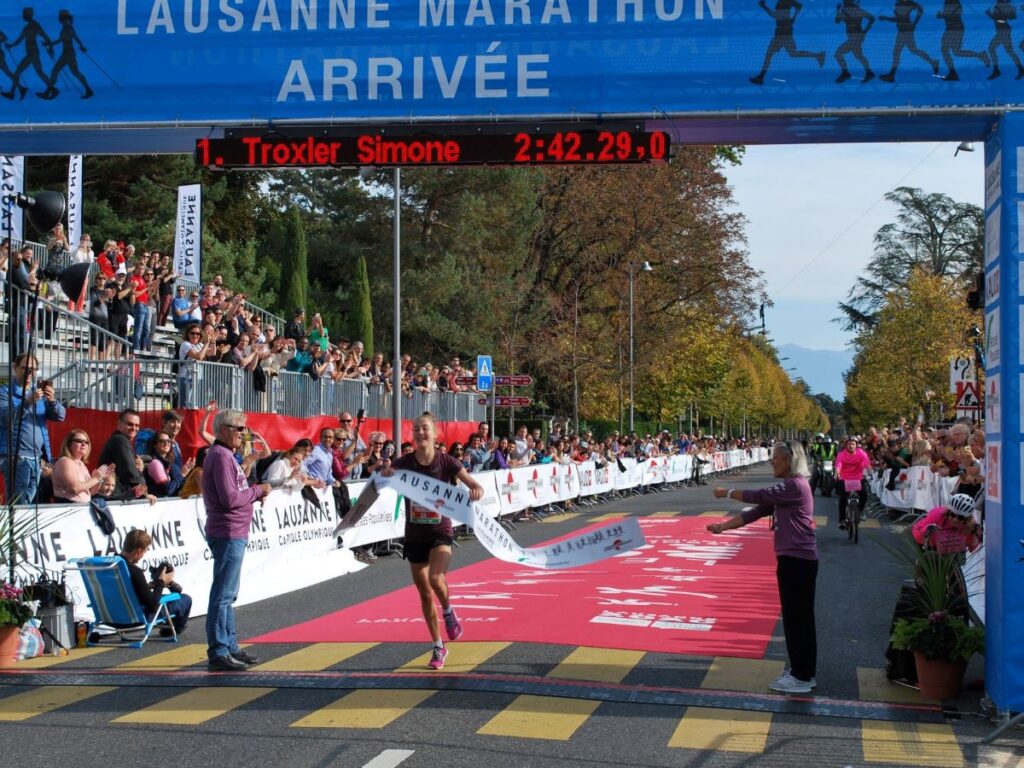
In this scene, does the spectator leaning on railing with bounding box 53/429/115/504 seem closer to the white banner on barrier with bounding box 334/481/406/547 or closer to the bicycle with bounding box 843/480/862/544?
the white banner on barrier with bounding box 334/481/406/547

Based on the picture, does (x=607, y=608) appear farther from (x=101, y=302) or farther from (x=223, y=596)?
(x=101, y=302)

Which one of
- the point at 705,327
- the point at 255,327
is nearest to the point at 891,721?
the point at 255,327

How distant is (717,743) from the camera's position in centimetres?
745

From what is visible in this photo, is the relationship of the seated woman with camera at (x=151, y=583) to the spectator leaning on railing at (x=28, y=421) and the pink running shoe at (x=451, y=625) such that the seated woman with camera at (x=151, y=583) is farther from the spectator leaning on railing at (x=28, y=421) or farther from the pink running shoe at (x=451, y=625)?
the pink running shoe at (x=451, y=625)

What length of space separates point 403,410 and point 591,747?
84.7 ft

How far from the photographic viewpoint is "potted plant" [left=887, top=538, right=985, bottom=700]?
8.82m

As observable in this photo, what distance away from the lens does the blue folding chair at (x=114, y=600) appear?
36.8 ft

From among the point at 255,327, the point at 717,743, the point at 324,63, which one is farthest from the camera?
the point at 255,327

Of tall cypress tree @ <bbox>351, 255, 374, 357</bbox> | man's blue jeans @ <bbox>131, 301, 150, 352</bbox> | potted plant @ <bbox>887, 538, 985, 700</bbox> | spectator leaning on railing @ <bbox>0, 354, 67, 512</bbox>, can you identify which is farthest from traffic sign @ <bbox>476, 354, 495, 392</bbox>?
potted plant @ <bbox>887, 538, 985, 700</bbox>

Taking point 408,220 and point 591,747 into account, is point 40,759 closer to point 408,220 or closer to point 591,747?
point 591,747

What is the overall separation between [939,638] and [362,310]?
40.5 metres

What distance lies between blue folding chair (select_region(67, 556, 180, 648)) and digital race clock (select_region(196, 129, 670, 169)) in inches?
151

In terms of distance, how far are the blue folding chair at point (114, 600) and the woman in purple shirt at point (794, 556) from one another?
5.29 m

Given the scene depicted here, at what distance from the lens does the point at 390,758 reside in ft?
22.7
